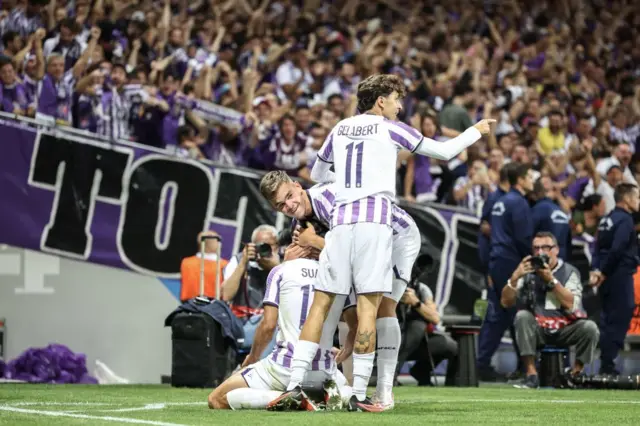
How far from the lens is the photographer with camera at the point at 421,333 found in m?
11.2

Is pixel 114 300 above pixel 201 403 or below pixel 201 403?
above

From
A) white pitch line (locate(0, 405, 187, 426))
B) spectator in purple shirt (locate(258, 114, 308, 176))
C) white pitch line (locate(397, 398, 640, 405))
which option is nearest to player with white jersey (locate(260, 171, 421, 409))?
white pitch line (locate(397, 398, 640, 405))

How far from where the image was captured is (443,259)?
43.2 feet

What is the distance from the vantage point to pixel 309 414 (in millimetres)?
6492

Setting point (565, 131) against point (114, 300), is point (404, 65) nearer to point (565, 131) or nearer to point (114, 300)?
point (565, 131)

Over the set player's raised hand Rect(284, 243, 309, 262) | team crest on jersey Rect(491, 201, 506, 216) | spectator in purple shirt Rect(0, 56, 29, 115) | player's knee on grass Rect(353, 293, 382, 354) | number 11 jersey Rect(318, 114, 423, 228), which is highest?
spectator in purple shirt Rect(0, 56, 29, 115)

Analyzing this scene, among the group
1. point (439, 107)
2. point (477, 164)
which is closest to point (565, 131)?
point (439, 107)

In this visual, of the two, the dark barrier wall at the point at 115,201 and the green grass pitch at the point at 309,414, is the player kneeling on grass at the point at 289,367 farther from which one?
the dark barrier wall at the point at 115,201

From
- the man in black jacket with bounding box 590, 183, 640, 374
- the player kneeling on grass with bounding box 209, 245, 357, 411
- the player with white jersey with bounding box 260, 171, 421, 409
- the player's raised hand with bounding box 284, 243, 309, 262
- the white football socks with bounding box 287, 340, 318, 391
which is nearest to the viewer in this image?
the white football socks with bounding box 287, 340, 318, 391

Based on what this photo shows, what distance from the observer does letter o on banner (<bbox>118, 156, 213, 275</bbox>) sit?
488 inches

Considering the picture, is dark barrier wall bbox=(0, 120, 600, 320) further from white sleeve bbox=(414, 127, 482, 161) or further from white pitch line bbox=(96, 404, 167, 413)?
white sleeve bbox=(414, 127, 482, 161)

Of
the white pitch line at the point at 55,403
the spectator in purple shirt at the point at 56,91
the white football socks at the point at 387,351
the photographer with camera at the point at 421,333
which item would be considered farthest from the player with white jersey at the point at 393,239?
the spectator in purple shirt at the point at 56,91

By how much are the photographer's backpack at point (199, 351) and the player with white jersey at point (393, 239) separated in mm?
3444

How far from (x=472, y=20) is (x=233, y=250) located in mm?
10254
